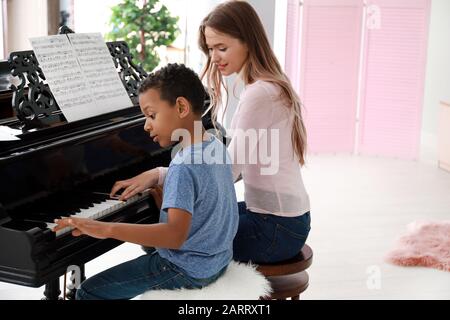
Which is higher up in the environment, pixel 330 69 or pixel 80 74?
pixel 80 74

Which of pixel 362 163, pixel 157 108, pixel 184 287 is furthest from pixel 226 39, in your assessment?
pixel 362 163

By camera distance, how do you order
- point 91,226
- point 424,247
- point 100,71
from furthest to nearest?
point 424,247, point 100,71, point 91,226

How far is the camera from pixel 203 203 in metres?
2.12

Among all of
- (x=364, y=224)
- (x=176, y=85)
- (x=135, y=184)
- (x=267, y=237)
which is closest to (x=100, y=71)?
(x=135, y=184)

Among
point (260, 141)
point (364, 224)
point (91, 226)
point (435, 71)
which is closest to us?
point (91, 226)

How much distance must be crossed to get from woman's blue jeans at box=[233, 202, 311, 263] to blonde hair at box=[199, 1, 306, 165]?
22 centimetres

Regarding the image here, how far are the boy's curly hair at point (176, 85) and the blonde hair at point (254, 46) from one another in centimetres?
43

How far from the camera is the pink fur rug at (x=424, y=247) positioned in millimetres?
4094

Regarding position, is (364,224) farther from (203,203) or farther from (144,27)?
(144,27)

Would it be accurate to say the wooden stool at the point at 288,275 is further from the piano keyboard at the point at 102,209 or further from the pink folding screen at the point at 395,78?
the pink folding screen at the point at 395,78

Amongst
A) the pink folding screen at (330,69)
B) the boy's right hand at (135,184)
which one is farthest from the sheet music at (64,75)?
the pink folding screen at (330,69)

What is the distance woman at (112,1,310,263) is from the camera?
8.34 feet

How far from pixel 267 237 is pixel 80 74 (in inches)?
34.2
